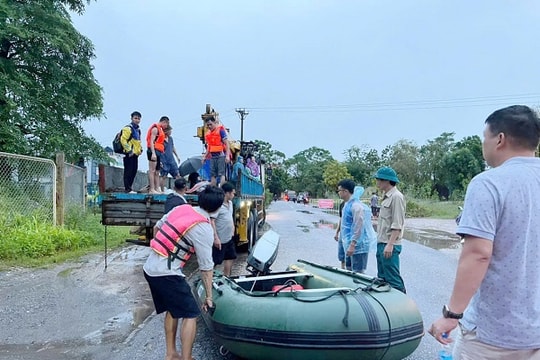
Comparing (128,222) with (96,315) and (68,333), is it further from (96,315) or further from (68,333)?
(68,333)

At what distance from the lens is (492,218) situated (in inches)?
72.2

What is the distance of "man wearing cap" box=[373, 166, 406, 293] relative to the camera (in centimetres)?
468

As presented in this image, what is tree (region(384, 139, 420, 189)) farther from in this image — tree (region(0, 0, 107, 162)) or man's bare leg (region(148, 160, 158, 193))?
man's bare leg (region(148, 160, 158, 193))

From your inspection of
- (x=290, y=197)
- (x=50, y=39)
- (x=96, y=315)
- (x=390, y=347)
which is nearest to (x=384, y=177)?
(x=390, y=347)

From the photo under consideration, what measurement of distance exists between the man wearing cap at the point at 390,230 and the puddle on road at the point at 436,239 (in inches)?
318

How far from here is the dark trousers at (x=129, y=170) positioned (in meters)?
7.65

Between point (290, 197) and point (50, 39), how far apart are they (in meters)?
53.0

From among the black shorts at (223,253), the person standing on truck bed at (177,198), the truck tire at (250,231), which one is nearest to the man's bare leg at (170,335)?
the person standing on truck bed at (177,198)

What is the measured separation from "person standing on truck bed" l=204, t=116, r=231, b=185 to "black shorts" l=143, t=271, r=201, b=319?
4.46 m

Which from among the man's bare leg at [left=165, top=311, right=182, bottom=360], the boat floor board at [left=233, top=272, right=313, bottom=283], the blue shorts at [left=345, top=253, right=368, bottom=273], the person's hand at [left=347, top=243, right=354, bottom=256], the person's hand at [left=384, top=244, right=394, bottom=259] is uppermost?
the person's hand at [left=384, top=244, right=394, bottom=259]

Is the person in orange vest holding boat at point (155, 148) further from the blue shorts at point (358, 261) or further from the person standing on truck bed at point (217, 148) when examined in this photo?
the blue shorts at point (358, 261)

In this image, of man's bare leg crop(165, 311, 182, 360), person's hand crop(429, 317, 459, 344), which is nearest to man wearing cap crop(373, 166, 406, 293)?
man's bare leg crop(165, 311, 182, 360)

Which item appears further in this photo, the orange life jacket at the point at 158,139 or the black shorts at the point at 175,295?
the orange life jacket at the point at 158,139

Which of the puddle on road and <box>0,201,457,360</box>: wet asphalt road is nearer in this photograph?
<box>0,201,457,360</box>: wet asphalt road
